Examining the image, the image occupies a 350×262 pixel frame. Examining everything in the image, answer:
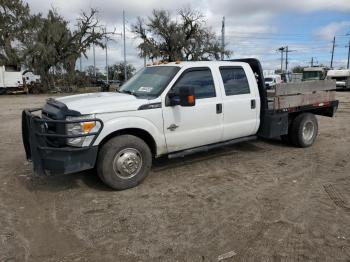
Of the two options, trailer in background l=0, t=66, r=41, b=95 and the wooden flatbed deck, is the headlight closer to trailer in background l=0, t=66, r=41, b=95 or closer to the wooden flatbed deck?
the wooden flatbed deck

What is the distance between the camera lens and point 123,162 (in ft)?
17.5

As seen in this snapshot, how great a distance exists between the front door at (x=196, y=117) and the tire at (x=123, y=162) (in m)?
0.52

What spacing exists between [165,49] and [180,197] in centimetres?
4769

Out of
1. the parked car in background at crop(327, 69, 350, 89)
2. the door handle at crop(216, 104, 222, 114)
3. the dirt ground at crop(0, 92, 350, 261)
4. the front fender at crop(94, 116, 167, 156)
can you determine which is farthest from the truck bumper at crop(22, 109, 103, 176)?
the parked car in background at crop(327, 69, 350, 89)

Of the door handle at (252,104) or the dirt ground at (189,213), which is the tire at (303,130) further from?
the door handle at (252,104)

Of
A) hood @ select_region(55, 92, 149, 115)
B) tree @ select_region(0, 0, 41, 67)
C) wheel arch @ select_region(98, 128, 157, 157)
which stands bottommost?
wheel arch @ select_region(98, 128, 157, 157)

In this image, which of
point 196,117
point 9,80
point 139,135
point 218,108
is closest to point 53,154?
point 139,135

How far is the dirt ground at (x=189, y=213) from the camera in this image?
3713 mm

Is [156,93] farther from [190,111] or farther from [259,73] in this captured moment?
[259,73]

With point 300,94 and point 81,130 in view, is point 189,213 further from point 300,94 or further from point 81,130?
point 300,94

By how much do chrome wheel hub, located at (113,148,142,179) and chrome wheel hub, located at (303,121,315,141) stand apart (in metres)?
4.46

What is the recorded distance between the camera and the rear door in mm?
6414

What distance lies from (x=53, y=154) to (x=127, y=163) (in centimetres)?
108

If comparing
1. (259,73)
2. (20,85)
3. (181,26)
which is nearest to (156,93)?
(259,73)
